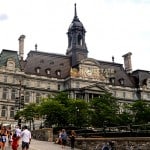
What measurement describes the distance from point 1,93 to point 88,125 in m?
28.9

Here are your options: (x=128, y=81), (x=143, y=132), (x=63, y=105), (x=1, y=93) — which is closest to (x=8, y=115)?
(x=1, y=93)

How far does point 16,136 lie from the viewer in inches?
967

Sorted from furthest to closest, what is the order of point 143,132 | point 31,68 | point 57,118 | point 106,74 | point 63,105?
point 106,74, point 31,68, point 63,105, point 57,118, point 143,132

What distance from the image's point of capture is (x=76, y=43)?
95062 mm

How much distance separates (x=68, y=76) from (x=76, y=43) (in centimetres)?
1232

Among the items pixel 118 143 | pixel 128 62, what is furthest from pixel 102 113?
pixel 128 62

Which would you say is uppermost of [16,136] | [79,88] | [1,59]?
[1,59]

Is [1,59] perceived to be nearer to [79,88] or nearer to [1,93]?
[1,93]

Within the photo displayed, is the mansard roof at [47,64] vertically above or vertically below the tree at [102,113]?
above

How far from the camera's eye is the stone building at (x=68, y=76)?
80.9 m

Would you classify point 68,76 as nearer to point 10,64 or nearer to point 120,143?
point 10,64

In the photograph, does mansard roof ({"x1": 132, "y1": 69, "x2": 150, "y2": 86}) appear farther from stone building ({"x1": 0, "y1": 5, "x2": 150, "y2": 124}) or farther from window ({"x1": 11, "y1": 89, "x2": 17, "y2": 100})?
window ({"x1": 11, "y1": 89, "x2": 17, "y2": 100})

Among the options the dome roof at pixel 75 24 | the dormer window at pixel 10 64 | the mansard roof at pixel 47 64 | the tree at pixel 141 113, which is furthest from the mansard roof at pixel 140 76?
the dormer window at pixel 10 64

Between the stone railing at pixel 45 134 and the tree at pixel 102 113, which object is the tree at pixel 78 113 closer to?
the tree at pixel 102 113
